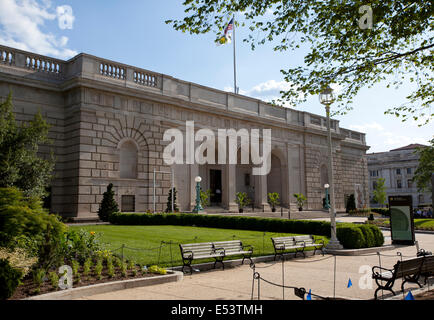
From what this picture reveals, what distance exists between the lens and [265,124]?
36.5 m

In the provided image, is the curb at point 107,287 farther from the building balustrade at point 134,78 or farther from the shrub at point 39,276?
the building balustrade at point 134,78

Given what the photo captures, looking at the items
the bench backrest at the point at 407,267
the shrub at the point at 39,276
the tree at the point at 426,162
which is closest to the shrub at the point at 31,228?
the shrub at the point at 39,276

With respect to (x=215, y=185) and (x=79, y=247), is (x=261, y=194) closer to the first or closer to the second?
(x=215, y=185)

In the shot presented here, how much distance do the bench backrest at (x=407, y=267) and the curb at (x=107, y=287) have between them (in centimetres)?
490

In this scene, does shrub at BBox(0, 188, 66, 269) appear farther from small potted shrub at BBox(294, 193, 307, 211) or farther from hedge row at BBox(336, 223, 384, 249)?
small potted shrub at BBox(294, 193, 307, 211)

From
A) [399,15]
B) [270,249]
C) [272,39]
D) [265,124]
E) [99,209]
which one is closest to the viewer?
[399,15]

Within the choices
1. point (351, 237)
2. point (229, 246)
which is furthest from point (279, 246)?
point (351, 237)

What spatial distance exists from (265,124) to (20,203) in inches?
1158

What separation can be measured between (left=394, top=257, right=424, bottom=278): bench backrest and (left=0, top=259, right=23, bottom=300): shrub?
720 centimetres

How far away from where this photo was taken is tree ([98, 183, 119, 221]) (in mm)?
22922

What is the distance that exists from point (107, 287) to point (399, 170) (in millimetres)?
90210

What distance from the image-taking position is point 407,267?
7891mm
